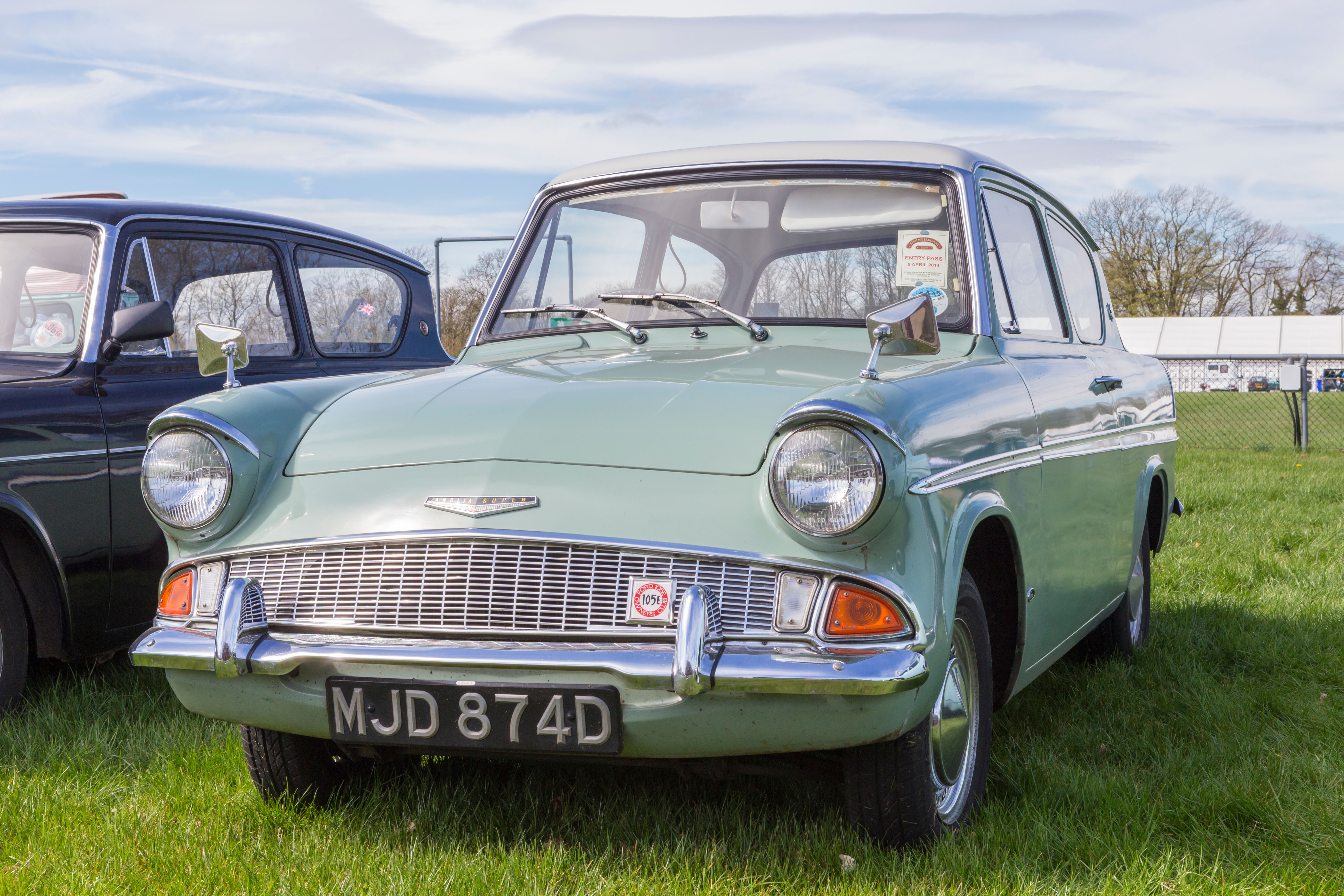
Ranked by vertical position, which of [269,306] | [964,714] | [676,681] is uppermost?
[269,306]

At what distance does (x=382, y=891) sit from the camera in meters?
2.47

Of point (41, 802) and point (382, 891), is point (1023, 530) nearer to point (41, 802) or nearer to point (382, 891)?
point (382, 891)

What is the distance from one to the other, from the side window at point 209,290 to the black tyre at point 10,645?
935 millimetres

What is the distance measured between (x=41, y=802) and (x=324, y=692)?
1124 mm

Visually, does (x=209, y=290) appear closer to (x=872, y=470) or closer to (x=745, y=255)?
(x=745, y=255)

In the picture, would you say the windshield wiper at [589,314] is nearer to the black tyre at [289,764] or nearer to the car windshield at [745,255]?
the car windshield at [745,255]

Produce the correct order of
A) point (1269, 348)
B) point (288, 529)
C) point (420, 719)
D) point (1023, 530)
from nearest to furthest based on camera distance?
1. point (420, 719)
2. point (288, 529)
3. point (1023, 530)
4. point (1269, 348)

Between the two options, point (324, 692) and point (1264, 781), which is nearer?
point (324, 692)

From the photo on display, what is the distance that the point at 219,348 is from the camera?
126 inches

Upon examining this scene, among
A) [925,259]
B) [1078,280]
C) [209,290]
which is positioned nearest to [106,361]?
[209,290]

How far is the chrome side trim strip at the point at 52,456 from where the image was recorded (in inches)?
147

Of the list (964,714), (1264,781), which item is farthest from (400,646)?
(1264,781)

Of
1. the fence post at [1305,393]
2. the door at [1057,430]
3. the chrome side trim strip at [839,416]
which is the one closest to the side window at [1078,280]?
the door at [1057,430]

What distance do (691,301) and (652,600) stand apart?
1440 mm
